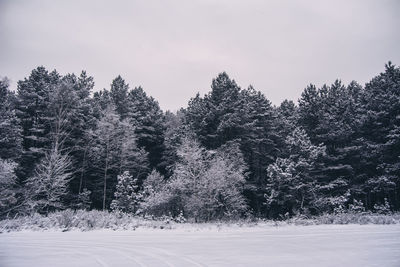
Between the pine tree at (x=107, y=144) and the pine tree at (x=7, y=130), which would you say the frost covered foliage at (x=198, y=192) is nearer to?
the pine tree at (x=107, y=144)

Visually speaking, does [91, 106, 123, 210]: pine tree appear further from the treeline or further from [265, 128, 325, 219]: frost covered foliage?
[265, 128, 325, 219]: frost covered foliage

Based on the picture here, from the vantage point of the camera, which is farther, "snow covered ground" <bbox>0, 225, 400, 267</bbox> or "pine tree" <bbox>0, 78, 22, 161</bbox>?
"pine tree" <bbox>0, 78, 22, 161</bbox>

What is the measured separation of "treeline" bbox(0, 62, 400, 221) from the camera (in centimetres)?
2694

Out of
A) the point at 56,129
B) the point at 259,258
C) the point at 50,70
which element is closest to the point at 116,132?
the point at 56,129

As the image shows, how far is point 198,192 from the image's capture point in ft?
82.4

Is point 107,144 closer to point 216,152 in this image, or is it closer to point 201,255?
point 216,152

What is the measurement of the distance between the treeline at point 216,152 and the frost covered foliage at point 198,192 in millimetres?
103

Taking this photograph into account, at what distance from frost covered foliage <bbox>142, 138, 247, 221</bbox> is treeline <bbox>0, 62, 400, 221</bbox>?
103mm

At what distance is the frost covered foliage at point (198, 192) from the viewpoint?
2494cm

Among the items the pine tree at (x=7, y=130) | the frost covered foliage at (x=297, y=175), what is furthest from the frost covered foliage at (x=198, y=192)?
the pine tree at (x=7, y=130)

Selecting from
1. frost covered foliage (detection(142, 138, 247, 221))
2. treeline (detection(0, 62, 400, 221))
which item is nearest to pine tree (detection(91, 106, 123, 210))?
treeline (detection(0, 62, 400, 221))

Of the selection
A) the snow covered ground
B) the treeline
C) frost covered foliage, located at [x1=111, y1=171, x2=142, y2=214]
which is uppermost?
the treeline

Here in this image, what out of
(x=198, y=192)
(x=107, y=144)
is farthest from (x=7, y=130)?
Answer: (x=198, y=192)

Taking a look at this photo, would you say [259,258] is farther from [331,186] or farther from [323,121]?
[323,121]
